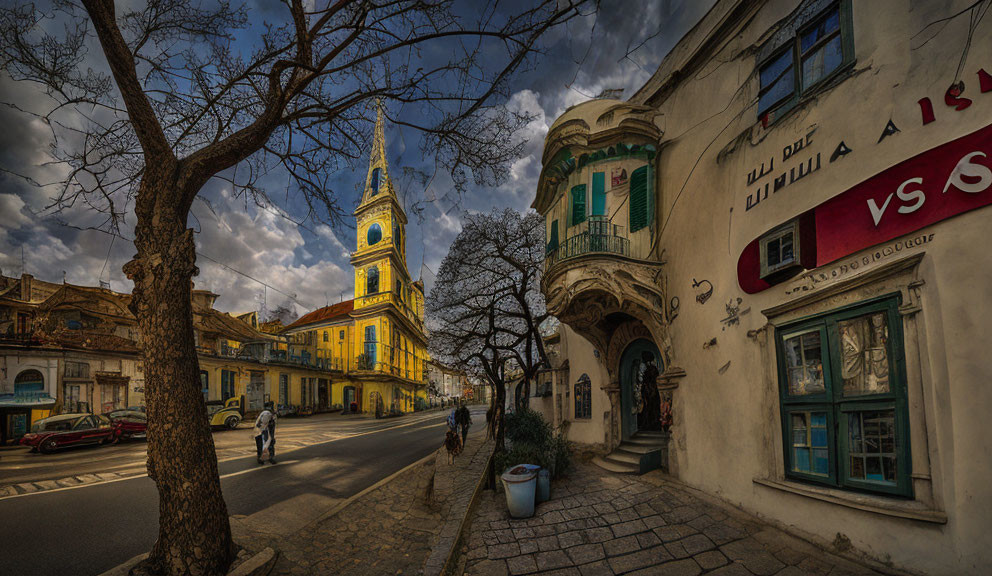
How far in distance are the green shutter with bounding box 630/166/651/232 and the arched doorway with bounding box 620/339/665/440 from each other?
3.48 metres

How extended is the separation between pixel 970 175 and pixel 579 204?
6.71 metres

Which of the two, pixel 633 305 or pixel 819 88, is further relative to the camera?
pixel 633 305

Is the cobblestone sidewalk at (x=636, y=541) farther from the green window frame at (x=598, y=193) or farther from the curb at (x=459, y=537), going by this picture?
the green window frame at (x=598, y=193)

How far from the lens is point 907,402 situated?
398 cm

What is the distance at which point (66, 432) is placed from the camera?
14.3m

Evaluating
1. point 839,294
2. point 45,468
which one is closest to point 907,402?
point 839,294

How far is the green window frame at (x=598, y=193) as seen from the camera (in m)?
9.55

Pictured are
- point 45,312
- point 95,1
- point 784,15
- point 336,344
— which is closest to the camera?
point 95,1

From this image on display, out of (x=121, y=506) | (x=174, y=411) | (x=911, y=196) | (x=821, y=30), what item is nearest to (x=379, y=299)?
(x=121, y=506)

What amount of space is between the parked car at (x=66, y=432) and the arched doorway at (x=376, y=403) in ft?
71.3

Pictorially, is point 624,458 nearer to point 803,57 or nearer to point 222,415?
point 803,57

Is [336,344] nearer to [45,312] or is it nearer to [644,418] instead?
[45,312]

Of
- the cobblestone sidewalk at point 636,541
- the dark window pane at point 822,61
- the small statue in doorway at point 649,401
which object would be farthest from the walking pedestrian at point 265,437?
the dark window pane at point 822,61

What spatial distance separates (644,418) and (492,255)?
780 cm
